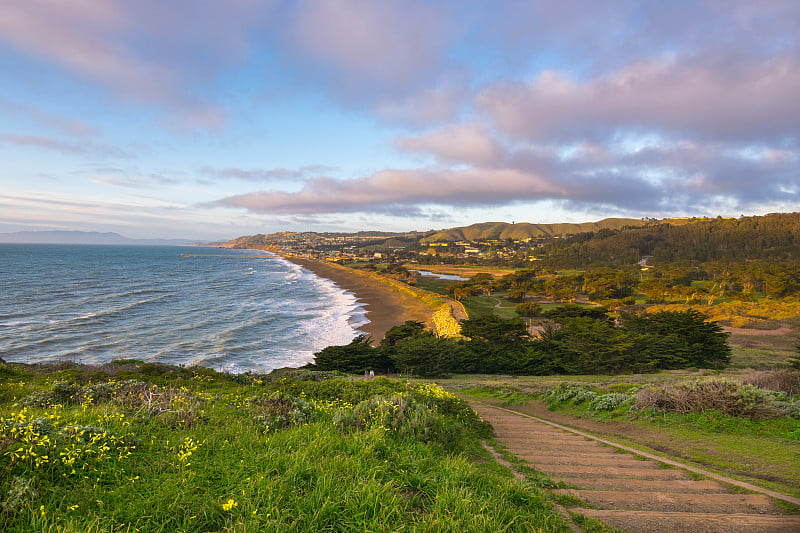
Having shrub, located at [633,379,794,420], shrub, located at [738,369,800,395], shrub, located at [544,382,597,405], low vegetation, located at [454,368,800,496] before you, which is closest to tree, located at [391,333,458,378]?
shrub, located at [544,382,597,405]

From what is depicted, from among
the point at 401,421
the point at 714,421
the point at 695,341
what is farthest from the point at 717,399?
the point at 695,341

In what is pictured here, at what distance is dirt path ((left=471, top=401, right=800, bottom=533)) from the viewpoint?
13.2 feet

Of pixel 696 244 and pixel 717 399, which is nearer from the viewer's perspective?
pixel 717 399

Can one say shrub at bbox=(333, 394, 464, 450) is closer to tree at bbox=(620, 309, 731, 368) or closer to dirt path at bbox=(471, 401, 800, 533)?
dirt path at bbox=(471, 401, 800, 533)

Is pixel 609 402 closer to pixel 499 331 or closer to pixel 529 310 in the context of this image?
pixel 499 331

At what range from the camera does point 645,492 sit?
4.73 metres

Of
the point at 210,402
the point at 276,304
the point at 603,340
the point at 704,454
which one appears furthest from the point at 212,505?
the point at 276,304

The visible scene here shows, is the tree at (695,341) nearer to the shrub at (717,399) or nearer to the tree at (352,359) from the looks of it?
the shrub at (717,399)

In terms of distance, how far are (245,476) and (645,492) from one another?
5151mm

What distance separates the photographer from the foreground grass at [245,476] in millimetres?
2930

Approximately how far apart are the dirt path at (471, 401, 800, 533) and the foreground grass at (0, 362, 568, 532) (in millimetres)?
1014

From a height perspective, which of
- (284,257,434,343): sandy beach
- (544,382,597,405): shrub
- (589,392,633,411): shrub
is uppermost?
(589,392,633,411): shrub

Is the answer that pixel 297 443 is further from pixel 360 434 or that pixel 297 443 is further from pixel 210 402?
pixel 210 402

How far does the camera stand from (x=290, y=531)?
279cm
